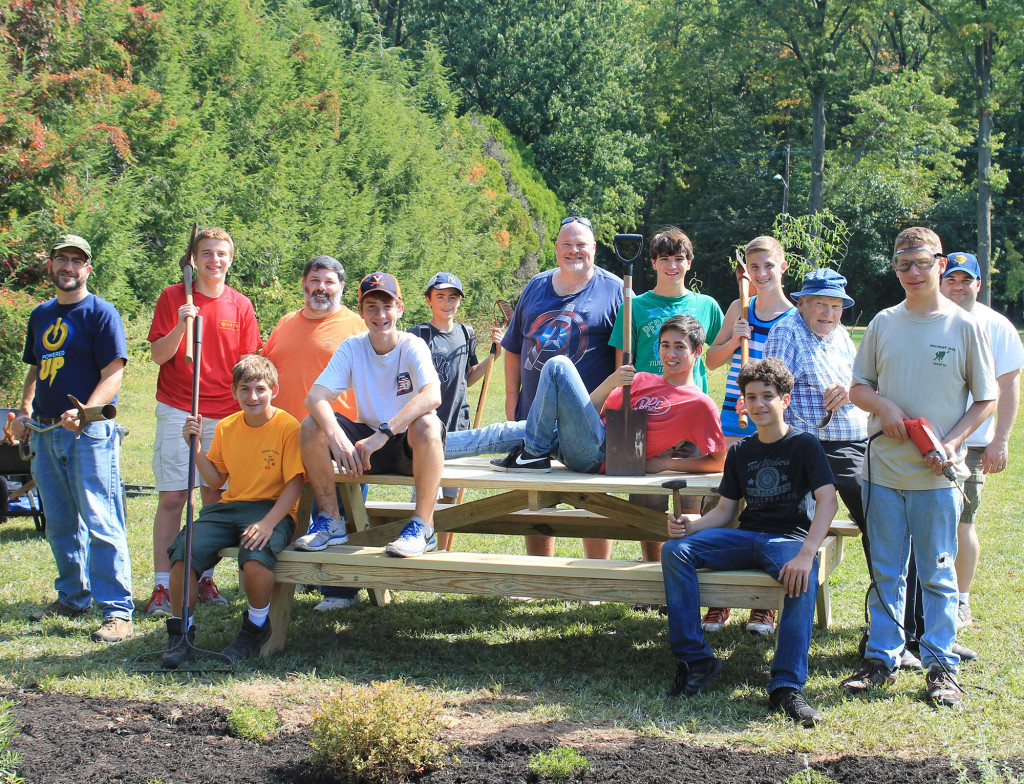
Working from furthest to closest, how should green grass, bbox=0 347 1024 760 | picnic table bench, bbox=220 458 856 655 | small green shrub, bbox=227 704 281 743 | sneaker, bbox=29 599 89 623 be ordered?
sneaker, bbox=29 599 89 623 → picnic table bench, bbox=220 458 856 655 → green grass, bbox=0 347 1024 760 → small green shrub, bbox=227 704 281 743

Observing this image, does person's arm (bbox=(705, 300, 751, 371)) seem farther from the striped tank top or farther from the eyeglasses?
the eyeglasses

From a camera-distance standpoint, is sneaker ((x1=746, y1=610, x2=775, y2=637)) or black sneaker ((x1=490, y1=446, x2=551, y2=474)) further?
sneaker ((x1=746, y1=610, x2=775, y2=637))

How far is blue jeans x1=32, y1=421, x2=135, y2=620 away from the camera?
206 inches

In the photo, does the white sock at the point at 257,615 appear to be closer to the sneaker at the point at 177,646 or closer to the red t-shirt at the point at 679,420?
the sneaker at the point at 177,646

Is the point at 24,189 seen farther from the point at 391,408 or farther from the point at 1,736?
the point at 1,736


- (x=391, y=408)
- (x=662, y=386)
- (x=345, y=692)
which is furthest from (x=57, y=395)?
(x=662, y=386)

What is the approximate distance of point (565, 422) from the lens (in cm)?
488

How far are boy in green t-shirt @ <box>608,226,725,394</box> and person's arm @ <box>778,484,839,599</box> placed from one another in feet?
4.01

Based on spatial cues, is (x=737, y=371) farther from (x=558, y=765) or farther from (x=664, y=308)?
(x=558, y=765)

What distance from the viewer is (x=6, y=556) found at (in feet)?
22.3

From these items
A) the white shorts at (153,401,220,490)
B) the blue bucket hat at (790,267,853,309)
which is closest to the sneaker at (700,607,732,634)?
the blue bucket hat at (790,267,853,309)

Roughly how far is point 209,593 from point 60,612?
2.63 ft

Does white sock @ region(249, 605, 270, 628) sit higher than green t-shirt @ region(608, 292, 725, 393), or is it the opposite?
green t-shirt @ region(608, 292, 725, 393)

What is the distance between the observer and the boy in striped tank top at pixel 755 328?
507cm
